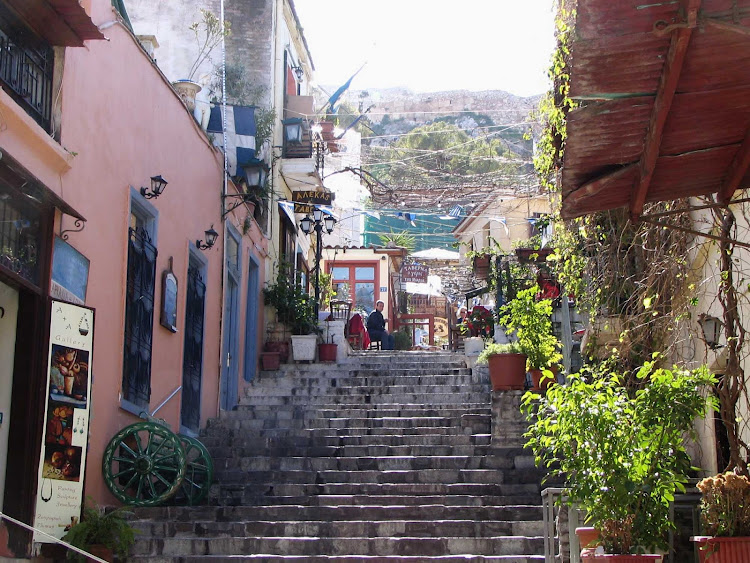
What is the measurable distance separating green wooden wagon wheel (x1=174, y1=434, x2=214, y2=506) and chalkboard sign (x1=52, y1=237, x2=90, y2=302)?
2174 mm

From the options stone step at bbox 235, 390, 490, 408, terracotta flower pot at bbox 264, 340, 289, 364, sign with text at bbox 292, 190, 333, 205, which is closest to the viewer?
stone step at bbox 235, 390, 490, 408

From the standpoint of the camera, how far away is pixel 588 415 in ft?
22.4

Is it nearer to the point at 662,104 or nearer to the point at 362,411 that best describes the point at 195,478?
the point at 362,411

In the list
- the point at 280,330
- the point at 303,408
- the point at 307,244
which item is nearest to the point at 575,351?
the point at 303,408

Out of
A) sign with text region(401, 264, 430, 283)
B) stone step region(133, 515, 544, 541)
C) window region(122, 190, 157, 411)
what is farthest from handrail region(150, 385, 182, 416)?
sign with text region(401, 264, 430, 283)

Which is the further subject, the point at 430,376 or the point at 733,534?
the point at 430,376

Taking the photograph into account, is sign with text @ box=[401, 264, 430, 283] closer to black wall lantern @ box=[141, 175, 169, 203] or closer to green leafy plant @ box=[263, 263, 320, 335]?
green leafy plant @ box=[263, 263, 320, 335]

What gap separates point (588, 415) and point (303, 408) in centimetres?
787

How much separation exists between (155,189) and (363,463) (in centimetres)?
381

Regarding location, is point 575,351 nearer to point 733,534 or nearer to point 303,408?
point 303,408

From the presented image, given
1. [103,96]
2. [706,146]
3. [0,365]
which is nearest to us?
[706,146]

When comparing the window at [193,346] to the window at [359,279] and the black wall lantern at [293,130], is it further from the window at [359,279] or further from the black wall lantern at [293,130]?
the window at [359,279]

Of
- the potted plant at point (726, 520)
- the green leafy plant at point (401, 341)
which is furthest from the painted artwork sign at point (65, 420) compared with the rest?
the green leafy plant at point (401, 341)

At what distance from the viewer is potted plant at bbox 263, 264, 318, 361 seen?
18.1 m
